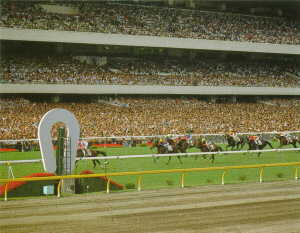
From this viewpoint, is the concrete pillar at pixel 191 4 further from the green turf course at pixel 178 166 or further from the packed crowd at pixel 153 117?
the green turf course at pixel 178 166

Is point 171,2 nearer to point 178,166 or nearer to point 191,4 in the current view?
point 191,4

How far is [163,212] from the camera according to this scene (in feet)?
36.0

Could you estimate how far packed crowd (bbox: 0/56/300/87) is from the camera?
100ft

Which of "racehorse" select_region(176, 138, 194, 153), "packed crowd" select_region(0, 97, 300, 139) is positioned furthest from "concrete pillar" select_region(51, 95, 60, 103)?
"racehorse" select_region(176, 138, 194, 153)

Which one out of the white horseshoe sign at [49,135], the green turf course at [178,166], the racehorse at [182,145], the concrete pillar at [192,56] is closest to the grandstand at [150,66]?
the concrete pillar at [192,56]

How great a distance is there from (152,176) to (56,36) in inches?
665

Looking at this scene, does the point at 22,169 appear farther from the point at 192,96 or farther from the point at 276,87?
the point at 276,87

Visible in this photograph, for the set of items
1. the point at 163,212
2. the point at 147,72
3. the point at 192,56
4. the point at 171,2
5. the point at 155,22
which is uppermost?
the point at 171,2

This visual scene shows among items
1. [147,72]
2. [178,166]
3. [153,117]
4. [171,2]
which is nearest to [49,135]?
[178,166]

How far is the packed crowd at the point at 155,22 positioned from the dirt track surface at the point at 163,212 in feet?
64.4

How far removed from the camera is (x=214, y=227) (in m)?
9.70

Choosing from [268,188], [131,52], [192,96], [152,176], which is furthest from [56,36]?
[268,188]

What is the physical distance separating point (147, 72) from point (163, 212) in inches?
944

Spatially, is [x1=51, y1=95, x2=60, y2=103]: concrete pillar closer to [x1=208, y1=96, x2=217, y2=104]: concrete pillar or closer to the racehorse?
[x1=208, y1=96, x2=217, y2=104]: concrete pillar
